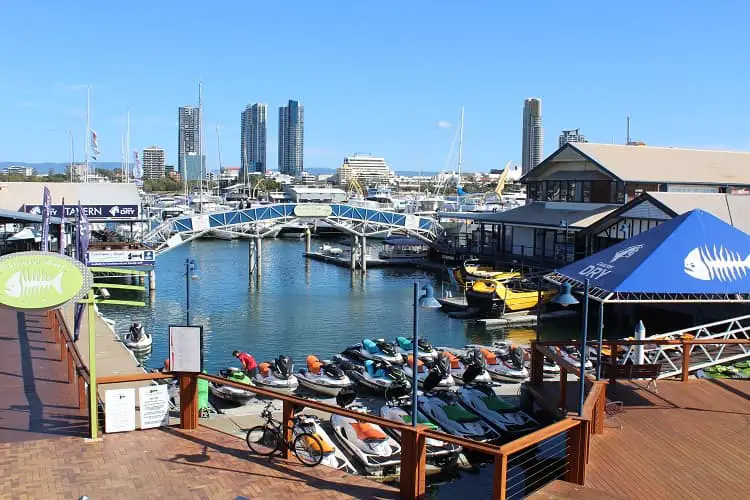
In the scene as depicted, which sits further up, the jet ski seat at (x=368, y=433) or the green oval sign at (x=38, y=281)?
the green oval sign at (x=38, y=281)

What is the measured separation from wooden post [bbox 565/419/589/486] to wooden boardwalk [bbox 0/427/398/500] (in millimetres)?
2577

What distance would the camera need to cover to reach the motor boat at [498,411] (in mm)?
17766

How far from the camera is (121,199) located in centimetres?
5181

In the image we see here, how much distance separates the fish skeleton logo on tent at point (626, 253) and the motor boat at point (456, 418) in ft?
16.8

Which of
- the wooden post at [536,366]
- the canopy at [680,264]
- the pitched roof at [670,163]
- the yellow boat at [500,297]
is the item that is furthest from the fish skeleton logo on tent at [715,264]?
the pitched roof at [670,163]

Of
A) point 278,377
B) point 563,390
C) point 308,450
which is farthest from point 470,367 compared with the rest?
point 308,450

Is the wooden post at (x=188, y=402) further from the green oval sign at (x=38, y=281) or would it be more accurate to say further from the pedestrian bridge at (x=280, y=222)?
the pedestrian bridge at (x=280, y=222)

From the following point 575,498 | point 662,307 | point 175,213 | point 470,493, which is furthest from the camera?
point 175,213

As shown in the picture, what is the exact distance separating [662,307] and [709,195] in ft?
21.2

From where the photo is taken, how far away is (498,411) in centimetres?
1875

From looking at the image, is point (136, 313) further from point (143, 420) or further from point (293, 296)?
point (143, 420)

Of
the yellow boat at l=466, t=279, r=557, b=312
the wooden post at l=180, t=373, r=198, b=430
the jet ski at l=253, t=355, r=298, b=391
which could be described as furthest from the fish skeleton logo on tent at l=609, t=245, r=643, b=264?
the yellow boat at l=466, t=279, r=557, b=312

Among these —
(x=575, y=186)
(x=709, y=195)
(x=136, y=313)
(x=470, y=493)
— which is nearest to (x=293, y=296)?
(x=136, y=313)

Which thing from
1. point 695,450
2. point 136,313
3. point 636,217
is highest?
point 636,217
